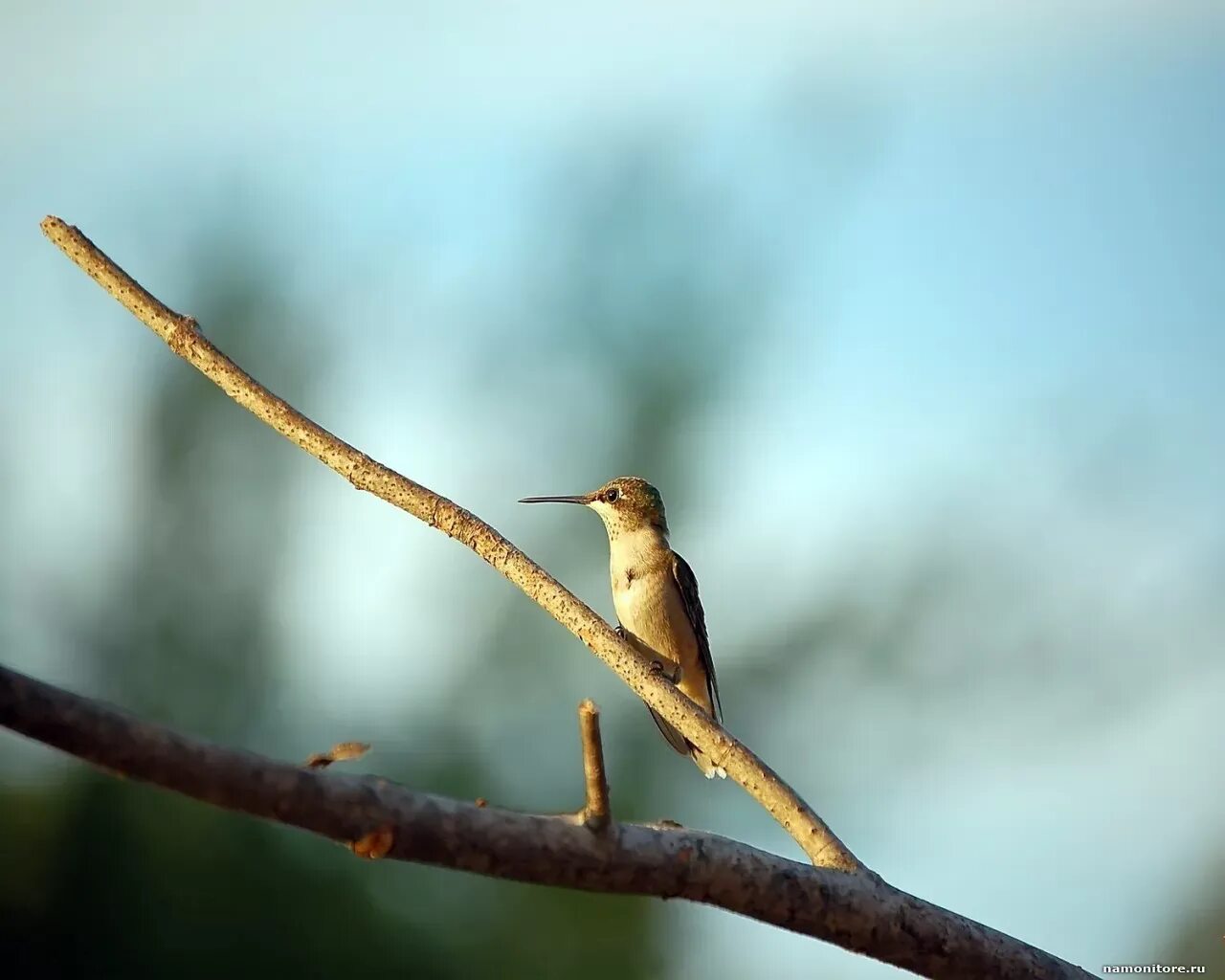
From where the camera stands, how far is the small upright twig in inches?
68.4

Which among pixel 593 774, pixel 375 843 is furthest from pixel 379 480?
pixel 375 843

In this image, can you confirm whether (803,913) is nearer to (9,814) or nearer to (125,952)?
(125,952)

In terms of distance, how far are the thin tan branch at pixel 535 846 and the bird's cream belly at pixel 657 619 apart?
3.19 metres

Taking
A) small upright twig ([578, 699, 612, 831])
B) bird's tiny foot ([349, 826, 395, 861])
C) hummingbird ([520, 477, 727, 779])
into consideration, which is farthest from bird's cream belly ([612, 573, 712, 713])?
bird's tiny foot ([349, 826, 395, 861])

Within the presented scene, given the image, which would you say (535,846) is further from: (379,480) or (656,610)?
(656,610)

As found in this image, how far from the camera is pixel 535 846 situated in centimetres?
168

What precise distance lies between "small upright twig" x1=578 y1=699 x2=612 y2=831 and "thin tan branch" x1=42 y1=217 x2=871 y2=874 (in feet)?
2.45

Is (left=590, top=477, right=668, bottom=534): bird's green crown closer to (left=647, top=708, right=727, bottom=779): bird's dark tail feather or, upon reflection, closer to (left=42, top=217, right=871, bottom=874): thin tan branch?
(left=647, top=708, right=727, bottom=779): bird's dark tail feather

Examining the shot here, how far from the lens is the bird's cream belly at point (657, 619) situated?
531 centimetres

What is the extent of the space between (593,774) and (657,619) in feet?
11.7

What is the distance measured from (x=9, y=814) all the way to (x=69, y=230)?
904 centimetres

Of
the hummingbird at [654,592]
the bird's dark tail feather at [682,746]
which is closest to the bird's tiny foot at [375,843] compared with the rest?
the bird's dark tail feather at [682,746]

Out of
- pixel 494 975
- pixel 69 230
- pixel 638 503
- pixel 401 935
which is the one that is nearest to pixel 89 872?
pixel 401 935

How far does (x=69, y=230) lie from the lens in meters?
2.78
